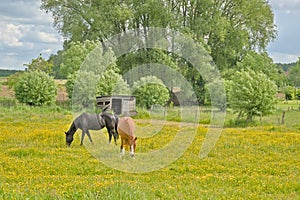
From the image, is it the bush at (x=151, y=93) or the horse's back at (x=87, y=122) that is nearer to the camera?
the horse's back at (x=87, y=122)

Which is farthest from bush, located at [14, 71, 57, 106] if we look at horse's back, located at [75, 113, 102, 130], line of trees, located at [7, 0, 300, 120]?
horse's back, located at [75, 113, 102, 130]

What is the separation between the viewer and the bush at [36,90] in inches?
1900

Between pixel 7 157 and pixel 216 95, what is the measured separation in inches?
1465

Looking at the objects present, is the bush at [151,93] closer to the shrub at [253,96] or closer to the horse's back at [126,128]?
the shrub at [253,96]

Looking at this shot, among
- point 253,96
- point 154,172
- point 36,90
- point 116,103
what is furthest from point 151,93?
point 154,172

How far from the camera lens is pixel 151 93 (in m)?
48.5

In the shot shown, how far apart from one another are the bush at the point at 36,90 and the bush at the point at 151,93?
372 inches

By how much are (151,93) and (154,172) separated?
3355 cm

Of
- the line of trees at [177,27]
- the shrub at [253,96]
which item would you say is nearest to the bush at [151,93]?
the line of trees at [177,27]

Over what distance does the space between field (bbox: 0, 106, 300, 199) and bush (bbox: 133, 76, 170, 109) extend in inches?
921

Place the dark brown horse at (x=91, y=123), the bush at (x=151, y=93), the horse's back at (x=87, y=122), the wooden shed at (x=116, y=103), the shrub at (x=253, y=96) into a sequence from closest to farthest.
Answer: the dark brown horse at (x=91, y=123) → the horse's back at (x=87, y=122) → the shrub at (x=253, y=96) → the wooden shed at (x=116, y=103) → the bush at (x=151, y=93)

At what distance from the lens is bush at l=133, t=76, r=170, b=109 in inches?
1886

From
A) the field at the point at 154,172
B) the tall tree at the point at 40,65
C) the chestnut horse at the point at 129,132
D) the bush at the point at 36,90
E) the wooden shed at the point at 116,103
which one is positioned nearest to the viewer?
the field at the point at 154,172

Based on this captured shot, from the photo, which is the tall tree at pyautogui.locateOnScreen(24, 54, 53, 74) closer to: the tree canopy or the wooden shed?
the tree canopy
